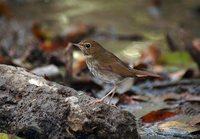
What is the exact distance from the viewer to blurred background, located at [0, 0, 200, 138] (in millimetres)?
6613

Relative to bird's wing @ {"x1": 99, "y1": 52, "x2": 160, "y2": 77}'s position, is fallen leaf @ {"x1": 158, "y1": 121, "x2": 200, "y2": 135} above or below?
below

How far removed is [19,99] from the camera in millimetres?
4543

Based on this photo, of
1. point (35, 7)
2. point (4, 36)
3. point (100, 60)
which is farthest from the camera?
point (35, 7)

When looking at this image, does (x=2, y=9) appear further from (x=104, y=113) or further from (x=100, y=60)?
(x=104, y=113)

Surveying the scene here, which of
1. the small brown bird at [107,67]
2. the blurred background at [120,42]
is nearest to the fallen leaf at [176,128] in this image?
the blurred background at [120,42]

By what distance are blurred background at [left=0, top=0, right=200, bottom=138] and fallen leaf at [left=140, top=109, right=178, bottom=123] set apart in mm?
16

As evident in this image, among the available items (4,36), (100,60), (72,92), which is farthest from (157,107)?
(4,36)

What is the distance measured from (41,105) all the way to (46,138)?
0.93 ft

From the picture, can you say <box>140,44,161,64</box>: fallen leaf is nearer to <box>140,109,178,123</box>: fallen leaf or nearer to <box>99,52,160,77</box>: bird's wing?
<box>140,109,178,123</box>: fallen leaf

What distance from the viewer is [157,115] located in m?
5.50

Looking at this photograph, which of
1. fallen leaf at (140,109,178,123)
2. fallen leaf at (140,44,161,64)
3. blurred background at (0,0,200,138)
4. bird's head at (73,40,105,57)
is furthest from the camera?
fallen leaf at (140,44,161,64)


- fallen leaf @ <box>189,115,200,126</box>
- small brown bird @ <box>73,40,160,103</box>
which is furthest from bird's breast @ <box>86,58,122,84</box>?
fallen leaf @ <box>189,115,200,126</box>

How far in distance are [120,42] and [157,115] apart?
4264mm

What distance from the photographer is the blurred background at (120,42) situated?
6.61 meters
